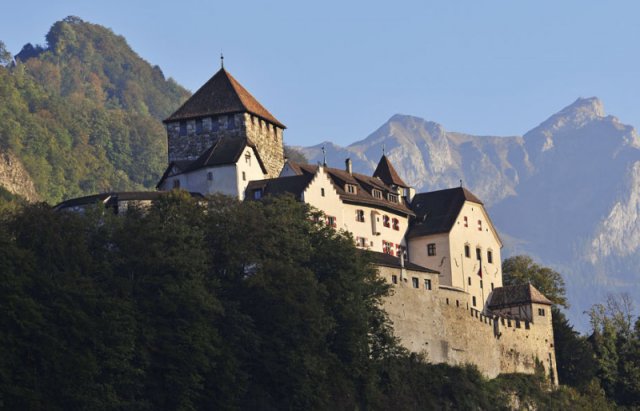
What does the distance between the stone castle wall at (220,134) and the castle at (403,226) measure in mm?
71

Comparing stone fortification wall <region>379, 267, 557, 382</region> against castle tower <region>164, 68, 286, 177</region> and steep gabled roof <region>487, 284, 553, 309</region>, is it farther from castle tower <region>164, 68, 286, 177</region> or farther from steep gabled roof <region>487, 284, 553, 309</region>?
castle tower <region>164, 68, 286, 177</region>

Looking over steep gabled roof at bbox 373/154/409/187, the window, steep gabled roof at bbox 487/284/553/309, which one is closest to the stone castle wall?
steep gabled roof at bbox 373/154/409/187

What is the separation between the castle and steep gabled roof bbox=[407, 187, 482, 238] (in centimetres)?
9

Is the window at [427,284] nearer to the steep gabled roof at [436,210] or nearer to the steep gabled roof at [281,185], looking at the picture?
the steep gabled roof at [436,210]

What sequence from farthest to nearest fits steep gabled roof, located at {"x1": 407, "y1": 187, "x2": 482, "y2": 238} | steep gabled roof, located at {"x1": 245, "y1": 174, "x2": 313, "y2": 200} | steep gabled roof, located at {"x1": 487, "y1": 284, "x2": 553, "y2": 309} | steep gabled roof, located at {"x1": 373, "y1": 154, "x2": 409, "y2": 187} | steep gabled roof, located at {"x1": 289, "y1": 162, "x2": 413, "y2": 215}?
steep gabled roof, located at {"x1": 373, "y1": 154, "x2": 409, "y2": 187} < steep gabled roof, located at {"x1": 407, "y1": 187, "x2": 482, "y2": 238} < steep gabled roof, located at {"x1": 487, "y1": 284, "x2": 553, "y2": 309} < steep gabled roof, located at {"x1": 289, "y1": 162, "x2": 413, "y2": 215} < steep gabled roof, located at {"x1": 245, "y1": 174, "x2": 313, "y2": 200}

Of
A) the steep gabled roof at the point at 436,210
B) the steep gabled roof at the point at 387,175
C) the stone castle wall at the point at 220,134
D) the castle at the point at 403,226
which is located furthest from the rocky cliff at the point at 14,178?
the steep gabled roof at the point at 436,210

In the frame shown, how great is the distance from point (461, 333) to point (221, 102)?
23511mm

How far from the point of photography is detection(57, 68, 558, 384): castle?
9931 centimetres

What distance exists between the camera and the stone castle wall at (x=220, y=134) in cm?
10544

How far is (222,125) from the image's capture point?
4166 inches

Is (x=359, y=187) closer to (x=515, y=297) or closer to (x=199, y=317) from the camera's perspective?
(x=515, y=297)

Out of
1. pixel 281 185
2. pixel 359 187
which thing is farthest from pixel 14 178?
pixel 281 185

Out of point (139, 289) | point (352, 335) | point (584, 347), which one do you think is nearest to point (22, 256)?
point (139, 289)

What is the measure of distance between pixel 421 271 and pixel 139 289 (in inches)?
1039
